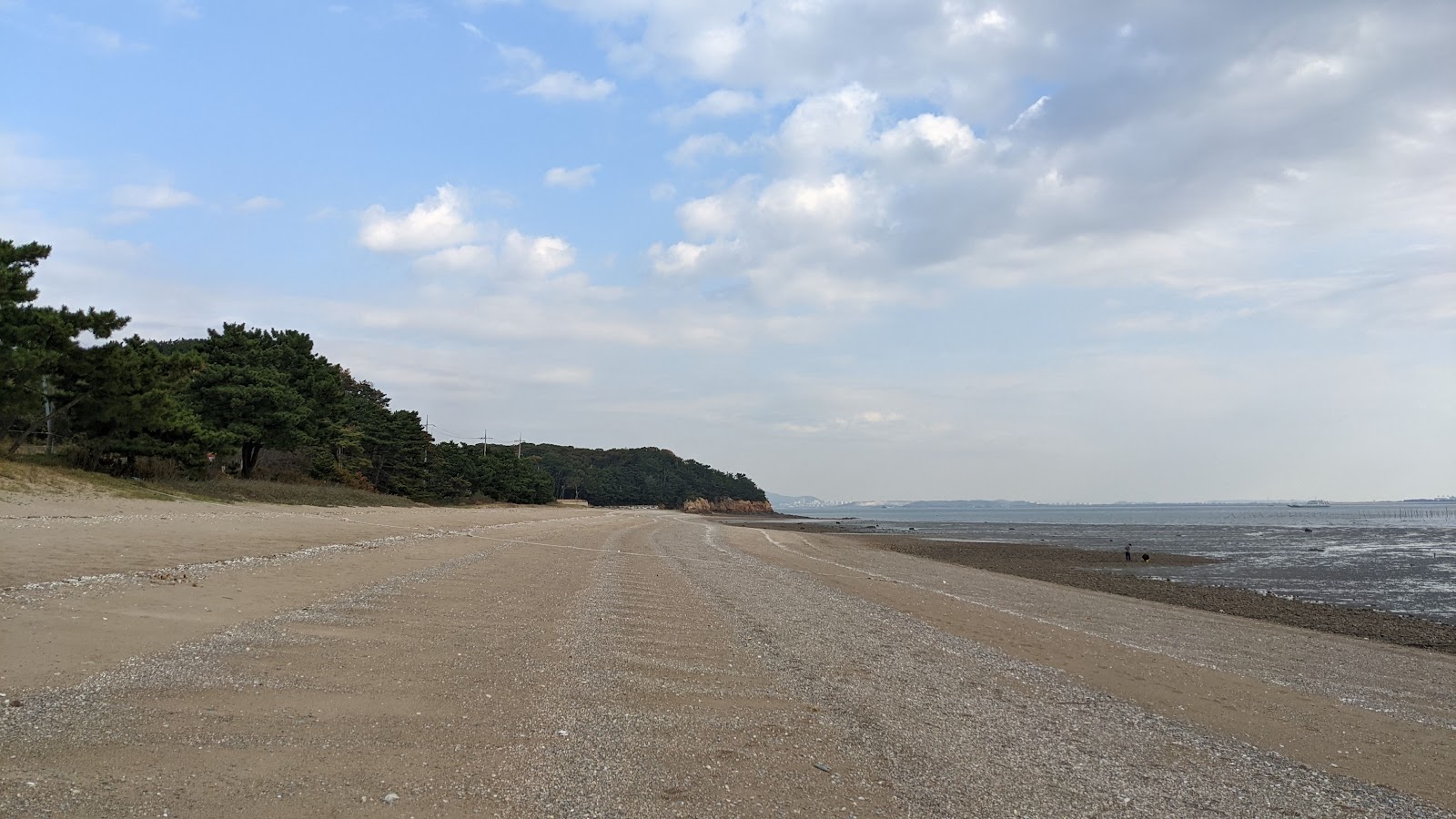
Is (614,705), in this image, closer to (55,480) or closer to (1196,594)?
(1196,594)

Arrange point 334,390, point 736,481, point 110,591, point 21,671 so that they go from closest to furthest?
1. point 21,671
2. point 110,591
3. point 334,390
4. point 736,481

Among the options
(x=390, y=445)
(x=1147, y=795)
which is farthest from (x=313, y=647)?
(x=390, y=445)

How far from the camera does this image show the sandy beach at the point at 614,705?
4.44m

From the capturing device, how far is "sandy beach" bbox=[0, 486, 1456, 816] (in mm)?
4441

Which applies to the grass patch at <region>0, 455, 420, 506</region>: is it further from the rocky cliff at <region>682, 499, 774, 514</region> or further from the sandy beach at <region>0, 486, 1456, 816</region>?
the rocky cliff at <region>682, 499, 774, 514</region>

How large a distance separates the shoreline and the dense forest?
30419mm

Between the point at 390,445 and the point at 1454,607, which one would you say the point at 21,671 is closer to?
the point at 1454,607

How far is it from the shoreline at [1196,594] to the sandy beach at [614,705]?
3.22 meters

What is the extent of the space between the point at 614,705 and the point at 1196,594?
21.2m

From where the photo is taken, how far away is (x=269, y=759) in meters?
4.49

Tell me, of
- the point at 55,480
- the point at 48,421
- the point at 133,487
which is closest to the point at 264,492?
the point at 48,421

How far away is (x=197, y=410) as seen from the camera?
1387 inches

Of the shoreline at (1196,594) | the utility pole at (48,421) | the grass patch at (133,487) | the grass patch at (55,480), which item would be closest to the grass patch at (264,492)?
the grass patch at (133,487)

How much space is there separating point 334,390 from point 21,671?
4381 centimetres
